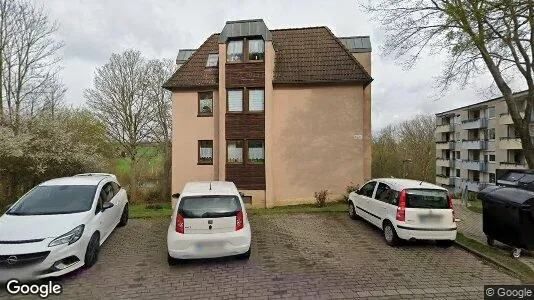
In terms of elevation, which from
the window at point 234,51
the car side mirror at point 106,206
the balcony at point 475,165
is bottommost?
the balcony at point 475,165

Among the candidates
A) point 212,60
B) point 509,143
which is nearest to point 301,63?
point 212,60

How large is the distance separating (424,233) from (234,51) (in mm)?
11802

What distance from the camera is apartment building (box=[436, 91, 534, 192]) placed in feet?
123

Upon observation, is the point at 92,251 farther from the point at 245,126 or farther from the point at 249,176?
the point at 245,126

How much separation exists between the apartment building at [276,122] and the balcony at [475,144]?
125 feet

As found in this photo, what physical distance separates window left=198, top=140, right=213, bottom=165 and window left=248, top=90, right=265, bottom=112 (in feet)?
9.86

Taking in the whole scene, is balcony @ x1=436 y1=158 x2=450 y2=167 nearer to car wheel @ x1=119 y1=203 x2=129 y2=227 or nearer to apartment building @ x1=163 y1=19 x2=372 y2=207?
apartment building @ x1=163 y1=19 x2=372 y2=207

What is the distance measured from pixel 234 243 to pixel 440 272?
399 centimetres

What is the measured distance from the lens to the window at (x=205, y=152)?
15.5 meters

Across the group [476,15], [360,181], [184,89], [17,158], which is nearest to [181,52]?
[184,89]

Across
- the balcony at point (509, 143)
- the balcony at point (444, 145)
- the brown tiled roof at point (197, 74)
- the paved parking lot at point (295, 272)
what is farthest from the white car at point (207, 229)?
the balcony at point (444, 145)

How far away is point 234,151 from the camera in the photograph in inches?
579

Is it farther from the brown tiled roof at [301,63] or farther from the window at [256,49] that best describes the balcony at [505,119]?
the window at [256,49]

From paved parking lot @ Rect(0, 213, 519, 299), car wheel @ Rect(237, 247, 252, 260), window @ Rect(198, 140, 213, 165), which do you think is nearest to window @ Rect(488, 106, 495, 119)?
window @ Rect(198, 140, 213, 165)
